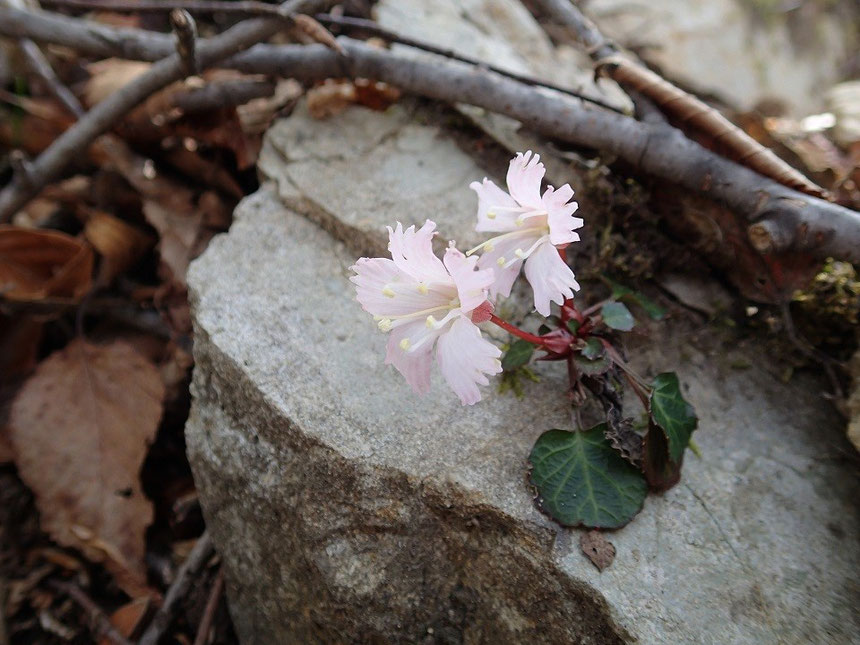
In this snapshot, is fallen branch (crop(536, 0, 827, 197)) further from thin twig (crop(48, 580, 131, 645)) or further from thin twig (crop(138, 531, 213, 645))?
thin twig (crop(48, 580, 131, 645))

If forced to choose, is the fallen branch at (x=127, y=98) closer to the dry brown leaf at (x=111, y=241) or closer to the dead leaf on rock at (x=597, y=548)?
the dry brown leaf at (x=111, y=241)

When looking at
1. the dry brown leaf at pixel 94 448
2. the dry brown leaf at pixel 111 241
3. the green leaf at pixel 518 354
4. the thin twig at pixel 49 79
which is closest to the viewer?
the green leaf at pixel 518 354

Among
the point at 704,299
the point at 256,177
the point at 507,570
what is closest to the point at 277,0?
the point at 256,177

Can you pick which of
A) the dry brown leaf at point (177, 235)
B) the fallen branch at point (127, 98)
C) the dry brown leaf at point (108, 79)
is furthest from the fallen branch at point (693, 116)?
the dry brown leaf at point (108, 79)

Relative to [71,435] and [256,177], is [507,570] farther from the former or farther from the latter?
[256,177]

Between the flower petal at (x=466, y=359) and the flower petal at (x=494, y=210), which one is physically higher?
the flower petal at (x=494, y=210)

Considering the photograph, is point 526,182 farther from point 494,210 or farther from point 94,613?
point 94,613

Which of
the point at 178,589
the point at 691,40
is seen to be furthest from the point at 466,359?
the point at 691,40
